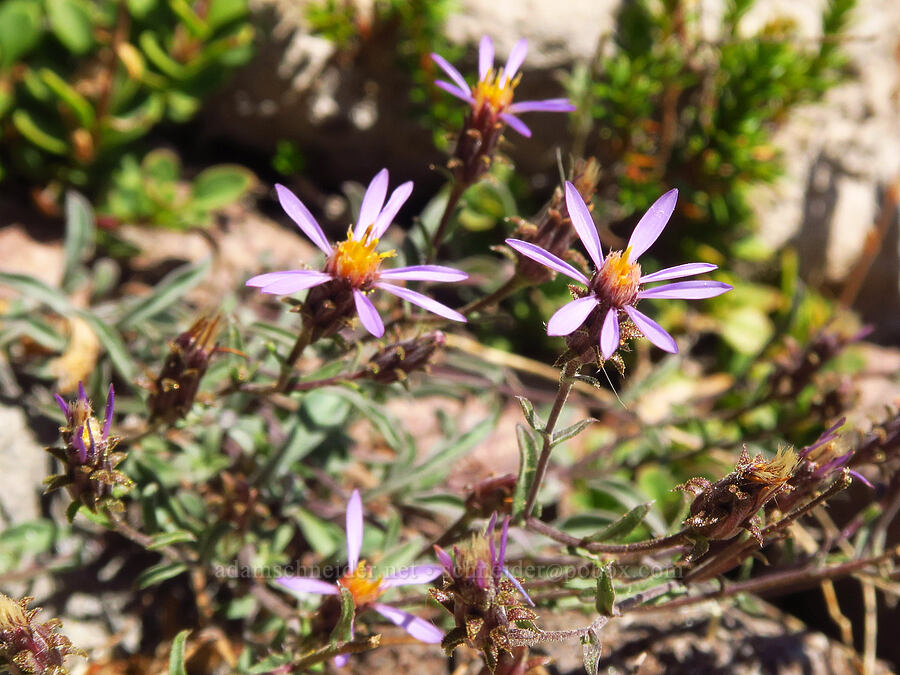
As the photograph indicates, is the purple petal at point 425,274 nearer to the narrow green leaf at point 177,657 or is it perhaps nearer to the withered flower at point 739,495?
the withered flower at point 739,495

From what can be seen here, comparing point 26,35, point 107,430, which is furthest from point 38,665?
point 26,35

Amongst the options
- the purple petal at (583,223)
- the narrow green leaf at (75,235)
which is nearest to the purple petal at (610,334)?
the purple petal at (583,223)

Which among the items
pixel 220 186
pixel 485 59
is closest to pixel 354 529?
pixel 485 59

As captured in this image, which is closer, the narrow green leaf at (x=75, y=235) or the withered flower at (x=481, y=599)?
the withered flower at (x=481, y=599)

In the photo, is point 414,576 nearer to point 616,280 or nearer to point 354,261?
point 354,261

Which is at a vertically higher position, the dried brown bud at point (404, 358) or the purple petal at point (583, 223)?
the purple petal at point (583, 223)

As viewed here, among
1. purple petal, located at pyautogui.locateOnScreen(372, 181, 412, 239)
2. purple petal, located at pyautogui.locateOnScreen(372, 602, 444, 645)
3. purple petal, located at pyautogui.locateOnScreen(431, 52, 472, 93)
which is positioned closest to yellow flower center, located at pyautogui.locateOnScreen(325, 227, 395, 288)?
purple petal, located at pyautogui.locateOnScreen(372, 181, 412, 239)

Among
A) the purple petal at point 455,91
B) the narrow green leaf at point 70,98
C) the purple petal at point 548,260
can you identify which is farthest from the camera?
the narrow green leaf at point 70,98
